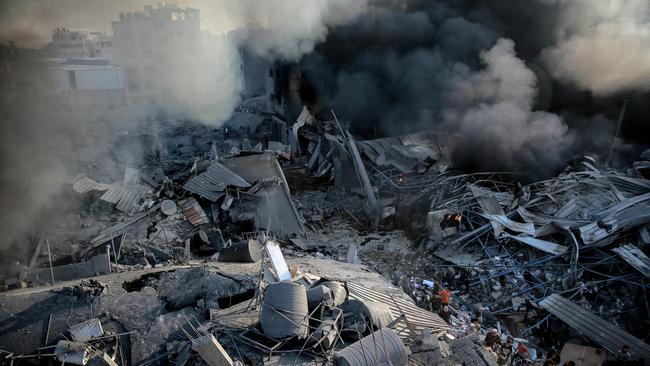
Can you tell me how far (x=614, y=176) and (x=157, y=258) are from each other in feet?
A: 34.5

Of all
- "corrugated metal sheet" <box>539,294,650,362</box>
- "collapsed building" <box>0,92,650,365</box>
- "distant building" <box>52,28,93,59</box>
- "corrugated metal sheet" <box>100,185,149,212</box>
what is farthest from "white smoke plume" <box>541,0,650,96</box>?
"distant building" <box>52,28,93,59</box>

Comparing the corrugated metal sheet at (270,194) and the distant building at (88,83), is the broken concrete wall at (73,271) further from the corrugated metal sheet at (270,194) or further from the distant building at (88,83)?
the distant building at (88,83)

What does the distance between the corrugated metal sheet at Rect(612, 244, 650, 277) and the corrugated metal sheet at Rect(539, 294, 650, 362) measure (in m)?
1.29

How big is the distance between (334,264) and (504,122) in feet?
24.4

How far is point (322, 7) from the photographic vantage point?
62.4 feet

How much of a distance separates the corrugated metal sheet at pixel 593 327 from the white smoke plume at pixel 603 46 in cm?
971

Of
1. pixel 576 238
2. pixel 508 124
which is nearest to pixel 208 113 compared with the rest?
pixel 508 124

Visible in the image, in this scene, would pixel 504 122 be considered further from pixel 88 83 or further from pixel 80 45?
pixel 80 45

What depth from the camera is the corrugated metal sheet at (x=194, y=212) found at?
955cm

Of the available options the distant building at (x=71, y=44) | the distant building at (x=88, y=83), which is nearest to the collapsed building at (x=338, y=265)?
the distant building at (x=88, y=83)

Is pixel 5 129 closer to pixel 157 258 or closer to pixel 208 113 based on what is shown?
pixel 157 258

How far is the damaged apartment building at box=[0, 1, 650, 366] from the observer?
4.55 metres

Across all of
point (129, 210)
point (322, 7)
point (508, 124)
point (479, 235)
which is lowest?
point (479, 235)

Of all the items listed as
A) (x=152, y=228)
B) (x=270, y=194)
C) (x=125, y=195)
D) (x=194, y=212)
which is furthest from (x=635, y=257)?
(x=125, y=195)
